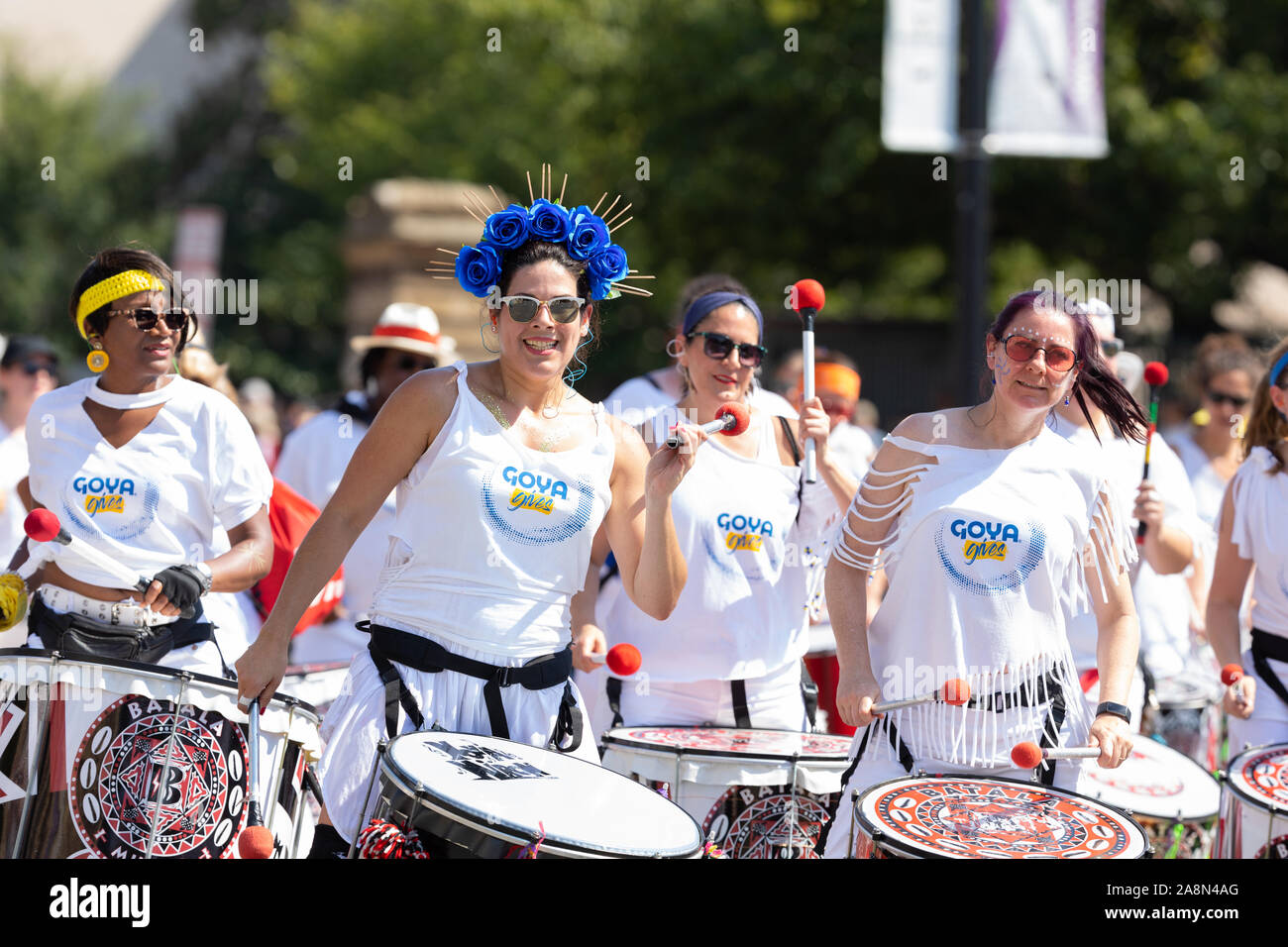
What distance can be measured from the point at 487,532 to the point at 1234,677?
7.73ft

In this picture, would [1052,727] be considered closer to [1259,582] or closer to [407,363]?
[1259,582]

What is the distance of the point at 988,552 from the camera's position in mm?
3705

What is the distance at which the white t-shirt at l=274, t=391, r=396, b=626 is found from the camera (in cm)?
639

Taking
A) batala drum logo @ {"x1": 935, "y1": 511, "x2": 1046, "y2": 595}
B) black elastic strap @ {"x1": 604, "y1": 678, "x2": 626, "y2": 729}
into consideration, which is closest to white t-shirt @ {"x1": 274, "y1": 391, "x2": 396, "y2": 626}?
black elastic strap @ {"x1": 604, "y1": 678, "x2": 626, "y2": 729}

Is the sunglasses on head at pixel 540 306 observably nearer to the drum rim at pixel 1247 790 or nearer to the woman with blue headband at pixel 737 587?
the woman with blue headband at pixel 737 587

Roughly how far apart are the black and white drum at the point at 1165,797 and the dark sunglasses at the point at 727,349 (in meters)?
1.61

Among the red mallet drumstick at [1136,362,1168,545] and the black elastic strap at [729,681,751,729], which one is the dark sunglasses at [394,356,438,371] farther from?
the red mallet drumstick at [1136,362,1168,545]

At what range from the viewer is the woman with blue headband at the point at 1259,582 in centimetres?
482

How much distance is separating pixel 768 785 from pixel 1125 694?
1052 millimetres

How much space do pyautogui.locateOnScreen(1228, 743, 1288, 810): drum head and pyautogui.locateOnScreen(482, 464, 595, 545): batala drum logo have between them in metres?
1.83

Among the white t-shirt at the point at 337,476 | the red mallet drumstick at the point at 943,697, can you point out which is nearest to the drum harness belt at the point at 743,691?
the red mallet drumstick at the point at 943,697

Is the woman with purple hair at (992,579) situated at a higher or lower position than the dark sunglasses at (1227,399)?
lower

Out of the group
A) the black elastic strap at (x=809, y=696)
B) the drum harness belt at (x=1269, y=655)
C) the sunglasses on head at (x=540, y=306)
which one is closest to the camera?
the sunglasses on head at (x=540, y=306)
